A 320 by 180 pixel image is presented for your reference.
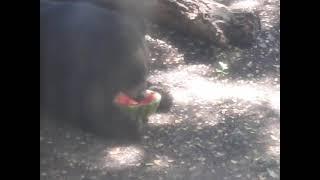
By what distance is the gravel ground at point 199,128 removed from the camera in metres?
2.33

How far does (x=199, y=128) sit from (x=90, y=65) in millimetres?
713

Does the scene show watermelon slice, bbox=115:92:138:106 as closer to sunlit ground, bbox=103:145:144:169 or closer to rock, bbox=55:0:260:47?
sunlit ground, bbox=103:145:144:169

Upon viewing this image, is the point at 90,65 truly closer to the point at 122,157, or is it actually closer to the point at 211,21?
the point at 122,157

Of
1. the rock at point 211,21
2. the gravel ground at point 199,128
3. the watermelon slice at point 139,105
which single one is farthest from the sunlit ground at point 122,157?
the rock at point 211,21

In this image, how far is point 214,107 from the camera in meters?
2.84

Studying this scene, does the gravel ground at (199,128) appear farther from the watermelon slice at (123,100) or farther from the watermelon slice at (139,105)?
the watermelon slice at (123,100)

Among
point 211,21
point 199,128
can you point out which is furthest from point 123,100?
point 211,21

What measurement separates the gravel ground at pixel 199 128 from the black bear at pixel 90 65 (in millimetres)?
104

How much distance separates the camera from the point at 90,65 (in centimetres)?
253

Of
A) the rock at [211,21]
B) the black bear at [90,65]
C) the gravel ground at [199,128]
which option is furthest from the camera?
the rock at [211,21]
